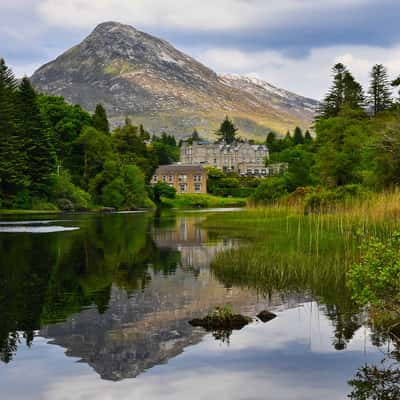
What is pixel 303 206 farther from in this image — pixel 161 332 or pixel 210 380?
pixel 210 380

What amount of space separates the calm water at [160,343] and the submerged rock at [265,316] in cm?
25

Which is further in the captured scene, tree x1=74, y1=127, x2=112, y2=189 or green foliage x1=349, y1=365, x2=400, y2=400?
tree x1=74, y1=127, x2=112, y2=189

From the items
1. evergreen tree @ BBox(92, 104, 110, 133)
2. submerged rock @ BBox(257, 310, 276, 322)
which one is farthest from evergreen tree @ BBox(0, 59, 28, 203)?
submerged rock @ BBox(257, 310, 276, 322)

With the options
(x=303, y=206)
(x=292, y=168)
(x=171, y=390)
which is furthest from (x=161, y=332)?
(x=292, y=168)

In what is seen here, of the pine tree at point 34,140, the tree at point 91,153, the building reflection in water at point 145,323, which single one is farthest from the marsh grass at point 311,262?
the tree at point 91,153

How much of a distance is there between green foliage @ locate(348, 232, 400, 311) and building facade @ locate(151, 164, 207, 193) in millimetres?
135104

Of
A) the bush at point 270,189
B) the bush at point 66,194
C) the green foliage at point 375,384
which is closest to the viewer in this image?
the green foliage at point 375,384

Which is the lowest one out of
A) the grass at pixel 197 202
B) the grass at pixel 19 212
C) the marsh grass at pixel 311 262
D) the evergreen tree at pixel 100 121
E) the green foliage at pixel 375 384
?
the grass at pixel 197 202

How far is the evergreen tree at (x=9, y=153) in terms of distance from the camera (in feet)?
215

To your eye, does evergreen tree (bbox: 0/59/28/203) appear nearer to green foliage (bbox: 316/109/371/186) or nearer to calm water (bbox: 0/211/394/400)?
green foliage (bbox: 316/109/371/186)

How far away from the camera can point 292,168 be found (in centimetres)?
6812

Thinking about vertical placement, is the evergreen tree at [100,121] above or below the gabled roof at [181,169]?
above

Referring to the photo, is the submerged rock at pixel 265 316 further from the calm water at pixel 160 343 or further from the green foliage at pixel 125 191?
the green foliage at pixel 125 191

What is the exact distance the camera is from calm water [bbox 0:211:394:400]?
27.7ft
